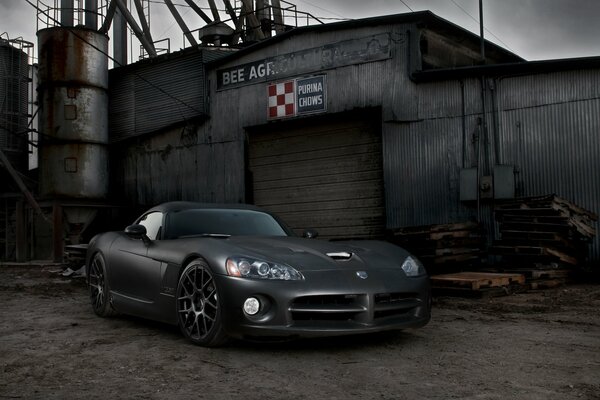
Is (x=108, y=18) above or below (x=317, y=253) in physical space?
above

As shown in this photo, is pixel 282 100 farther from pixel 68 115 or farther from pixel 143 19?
pixel 143 19

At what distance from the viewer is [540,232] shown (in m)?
10.2

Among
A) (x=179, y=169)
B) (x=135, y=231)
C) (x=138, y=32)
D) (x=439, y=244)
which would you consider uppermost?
(x=138, y=32)

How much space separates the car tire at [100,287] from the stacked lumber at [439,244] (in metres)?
5.06

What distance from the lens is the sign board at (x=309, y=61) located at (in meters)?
13.9

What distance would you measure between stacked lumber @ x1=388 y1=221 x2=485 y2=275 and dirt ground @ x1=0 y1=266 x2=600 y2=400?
3025mm

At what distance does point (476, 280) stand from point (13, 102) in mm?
19540

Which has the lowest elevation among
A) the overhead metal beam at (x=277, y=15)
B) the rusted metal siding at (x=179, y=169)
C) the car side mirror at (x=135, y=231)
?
the car side mirror at (x=135, y=231)

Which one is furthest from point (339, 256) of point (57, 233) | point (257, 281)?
point (57, 233)

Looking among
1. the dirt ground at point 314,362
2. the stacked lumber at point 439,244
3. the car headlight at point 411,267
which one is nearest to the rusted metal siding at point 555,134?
the stacked lumber at point 439,244

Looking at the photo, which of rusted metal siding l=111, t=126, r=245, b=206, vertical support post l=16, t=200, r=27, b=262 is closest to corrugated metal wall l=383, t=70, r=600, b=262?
rusted metal siding l=111, t=126, r=245, b=206

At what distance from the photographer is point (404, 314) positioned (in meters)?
5.13

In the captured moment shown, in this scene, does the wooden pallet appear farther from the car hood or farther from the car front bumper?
the car front bumper

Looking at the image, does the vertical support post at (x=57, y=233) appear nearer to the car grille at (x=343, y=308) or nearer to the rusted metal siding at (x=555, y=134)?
the rusted metal siding at (x=555, y=134)
